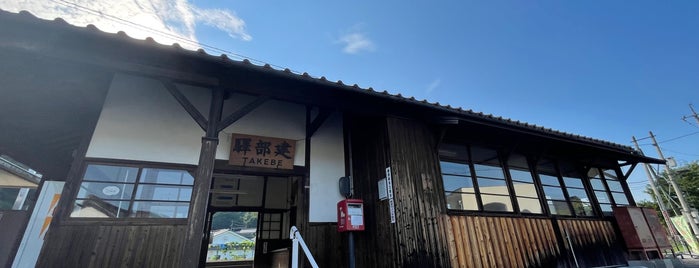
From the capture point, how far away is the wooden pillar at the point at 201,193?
120 inches

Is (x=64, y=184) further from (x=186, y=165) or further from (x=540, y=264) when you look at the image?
(x=540, y=264)

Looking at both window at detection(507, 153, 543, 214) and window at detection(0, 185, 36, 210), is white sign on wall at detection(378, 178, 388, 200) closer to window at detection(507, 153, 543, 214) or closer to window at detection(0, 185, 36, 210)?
window at detection(507, 153, 543, 214)

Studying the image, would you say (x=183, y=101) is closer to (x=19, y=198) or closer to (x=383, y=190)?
(x=383, y=190)

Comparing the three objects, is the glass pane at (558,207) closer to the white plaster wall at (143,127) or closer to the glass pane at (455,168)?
the glass pane at (455,168)

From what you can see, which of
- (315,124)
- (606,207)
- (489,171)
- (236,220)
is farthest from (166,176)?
(236,220)

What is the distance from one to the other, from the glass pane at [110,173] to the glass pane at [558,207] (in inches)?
306

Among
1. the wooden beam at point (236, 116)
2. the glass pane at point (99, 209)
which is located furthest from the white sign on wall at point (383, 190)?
the glass pane at point (99, 209)

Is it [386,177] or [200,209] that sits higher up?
[386,177]

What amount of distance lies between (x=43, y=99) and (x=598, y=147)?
1032 cm

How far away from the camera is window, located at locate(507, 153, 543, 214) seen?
227 inches

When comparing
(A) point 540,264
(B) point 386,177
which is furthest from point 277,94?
(A) point 540,264

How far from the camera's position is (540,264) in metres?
5.02

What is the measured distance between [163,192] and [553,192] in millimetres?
7845

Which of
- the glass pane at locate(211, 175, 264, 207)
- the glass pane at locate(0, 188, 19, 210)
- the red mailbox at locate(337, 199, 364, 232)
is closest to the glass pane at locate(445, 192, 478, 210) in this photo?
the red mailbox at locate(337, 199, 364, 232)
